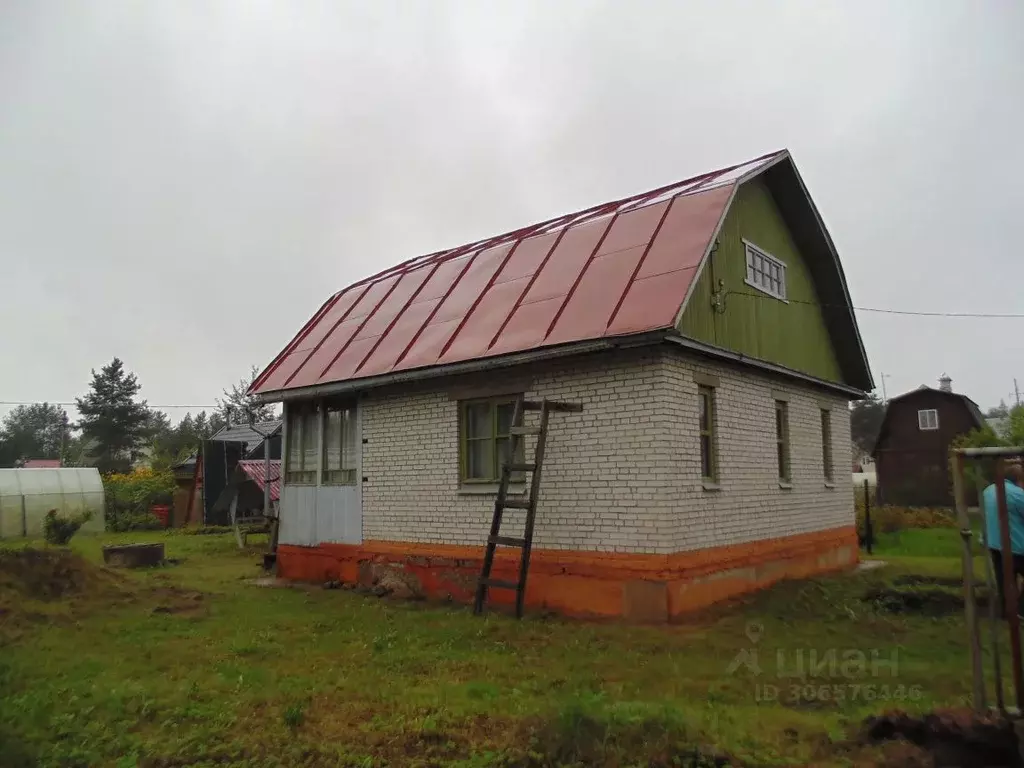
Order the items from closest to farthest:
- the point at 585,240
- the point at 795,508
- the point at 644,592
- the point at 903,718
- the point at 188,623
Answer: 1. the point at 903,718
2. the point at 644,592
3. the point at 188,623
4. the point at 585,240
5. the point at 795,508

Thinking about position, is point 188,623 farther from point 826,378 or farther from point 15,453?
point 15,453

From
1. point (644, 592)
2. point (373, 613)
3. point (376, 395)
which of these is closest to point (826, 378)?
point (644, 592)

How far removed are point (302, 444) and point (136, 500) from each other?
22.1 metres

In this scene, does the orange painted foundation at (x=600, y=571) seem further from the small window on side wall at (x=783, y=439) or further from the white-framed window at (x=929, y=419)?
the white-framed window at (x=929, y=419)

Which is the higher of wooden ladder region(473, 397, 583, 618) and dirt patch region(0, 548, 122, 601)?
wooden ladder region(473, 397, 583, 618)

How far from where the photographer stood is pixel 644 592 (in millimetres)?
9055

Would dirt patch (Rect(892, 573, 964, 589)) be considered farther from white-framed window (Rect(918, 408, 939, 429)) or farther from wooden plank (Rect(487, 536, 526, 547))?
white-framed window (Rect(918, 408, 939, 429))

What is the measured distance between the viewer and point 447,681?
6766 millimetres

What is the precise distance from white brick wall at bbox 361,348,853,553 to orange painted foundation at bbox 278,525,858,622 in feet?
0.60

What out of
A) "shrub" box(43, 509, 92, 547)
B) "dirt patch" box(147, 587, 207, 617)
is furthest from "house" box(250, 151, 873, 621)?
"shrub" box(43, 509, 92, 547)

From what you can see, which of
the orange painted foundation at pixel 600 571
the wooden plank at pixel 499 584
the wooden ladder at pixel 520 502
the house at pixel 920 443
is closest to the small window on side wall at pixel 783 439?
the orange painted foundation at pixel 600 571

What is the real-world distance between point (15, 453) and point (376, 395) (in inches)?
3187

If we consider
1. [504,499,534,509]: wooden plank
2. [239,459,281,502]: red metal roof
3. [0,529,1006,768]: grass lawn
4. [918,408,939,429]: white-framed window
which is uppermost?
[918,408,939,429]: white-framed window

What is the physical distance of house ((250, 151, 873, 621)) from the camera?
30.8ft
